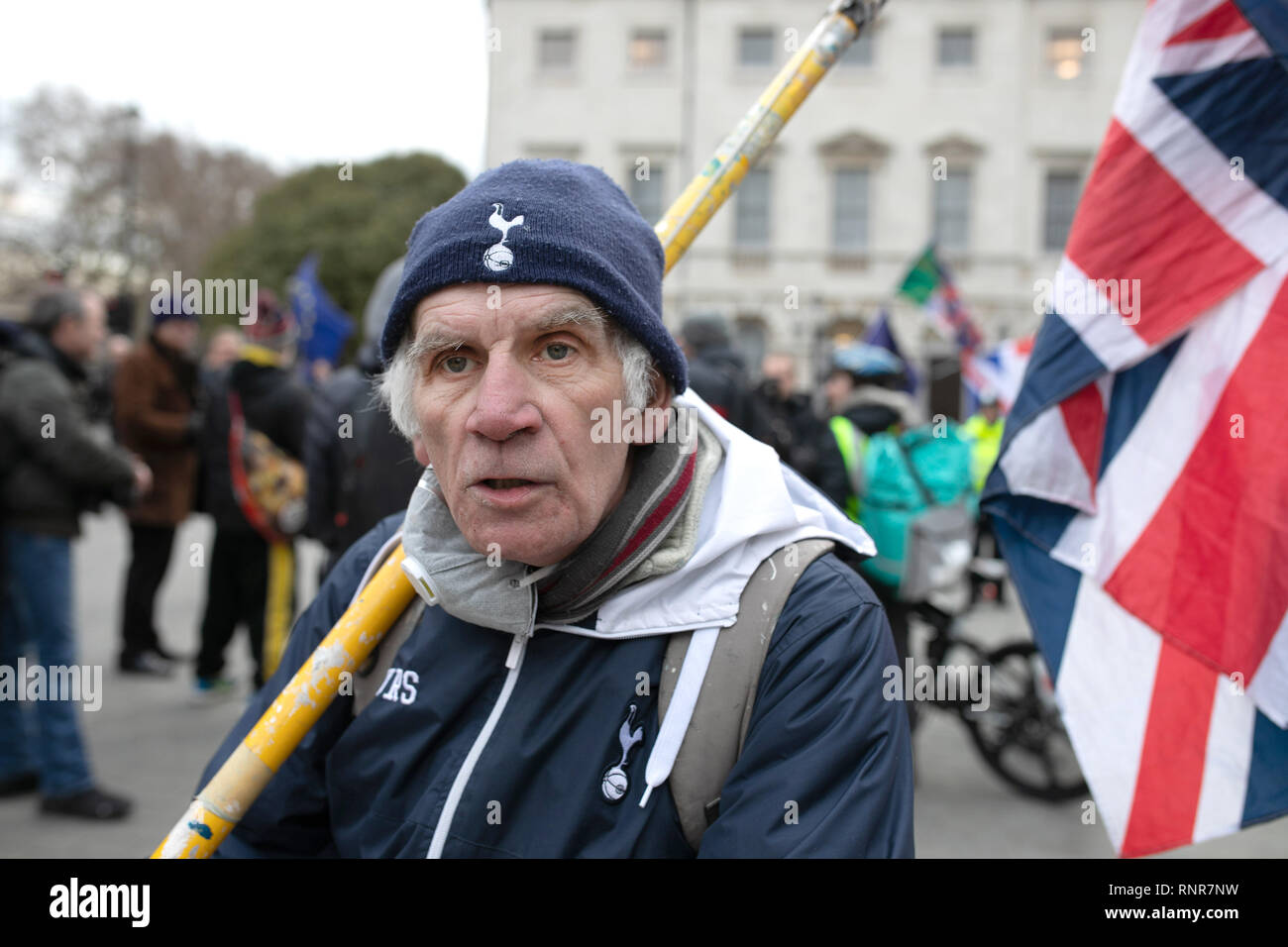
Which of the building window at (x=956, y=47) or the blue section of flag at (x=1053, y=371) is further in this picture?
the building window at (x=956, y=47)

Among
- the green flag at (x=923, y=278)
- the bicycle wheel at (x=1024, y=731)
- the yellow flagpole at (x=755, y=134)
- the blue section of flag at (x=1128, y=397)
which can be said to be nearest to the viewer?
the yellow flagpole at (x=755, y=134)

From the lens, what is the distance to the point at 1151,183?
2.05 m

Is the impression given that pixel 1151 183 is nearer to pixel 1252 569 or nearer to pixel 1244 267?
pixel 1244 267

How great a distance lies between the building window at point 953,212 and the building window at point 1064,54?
3824mm

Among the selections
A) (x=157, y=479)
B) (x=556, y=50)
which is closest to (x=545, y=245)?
(x=157, y=479)

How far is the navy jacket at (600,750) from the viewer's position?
1241 millimetres

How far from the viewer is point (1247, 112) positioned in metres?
1.94

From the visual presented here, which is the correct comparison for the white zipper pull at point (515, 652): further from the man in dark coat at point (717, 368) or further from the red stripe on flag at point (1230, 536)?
the man in dark coat at point (717, 368)

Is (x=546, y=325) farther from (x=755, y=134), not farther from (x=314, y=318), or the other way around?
(x=314, y=318)

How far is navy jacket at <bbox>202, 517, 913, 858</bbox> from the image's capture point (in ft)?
4.07

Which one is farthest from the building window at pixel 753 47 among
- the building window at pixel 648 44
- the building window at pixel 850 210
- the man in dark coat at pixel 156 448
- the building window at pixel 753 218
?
the man in dark coat at pixel 156 448

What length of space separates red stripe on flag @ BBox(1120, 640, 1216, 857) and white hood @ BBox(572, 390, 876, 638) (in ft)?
2.75

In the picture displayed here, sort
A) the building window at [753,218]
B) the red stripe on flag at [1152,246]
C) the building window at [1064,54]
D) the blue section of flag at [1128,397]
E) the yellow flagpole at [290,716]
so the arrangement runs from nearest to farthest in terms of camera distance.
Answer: the yellow flagpole at [290,716] < the red stripe on flag at [1152,246] < the blue section of flag at [1128,397] < the building window at [1064,54] < the building window at [753,218]
